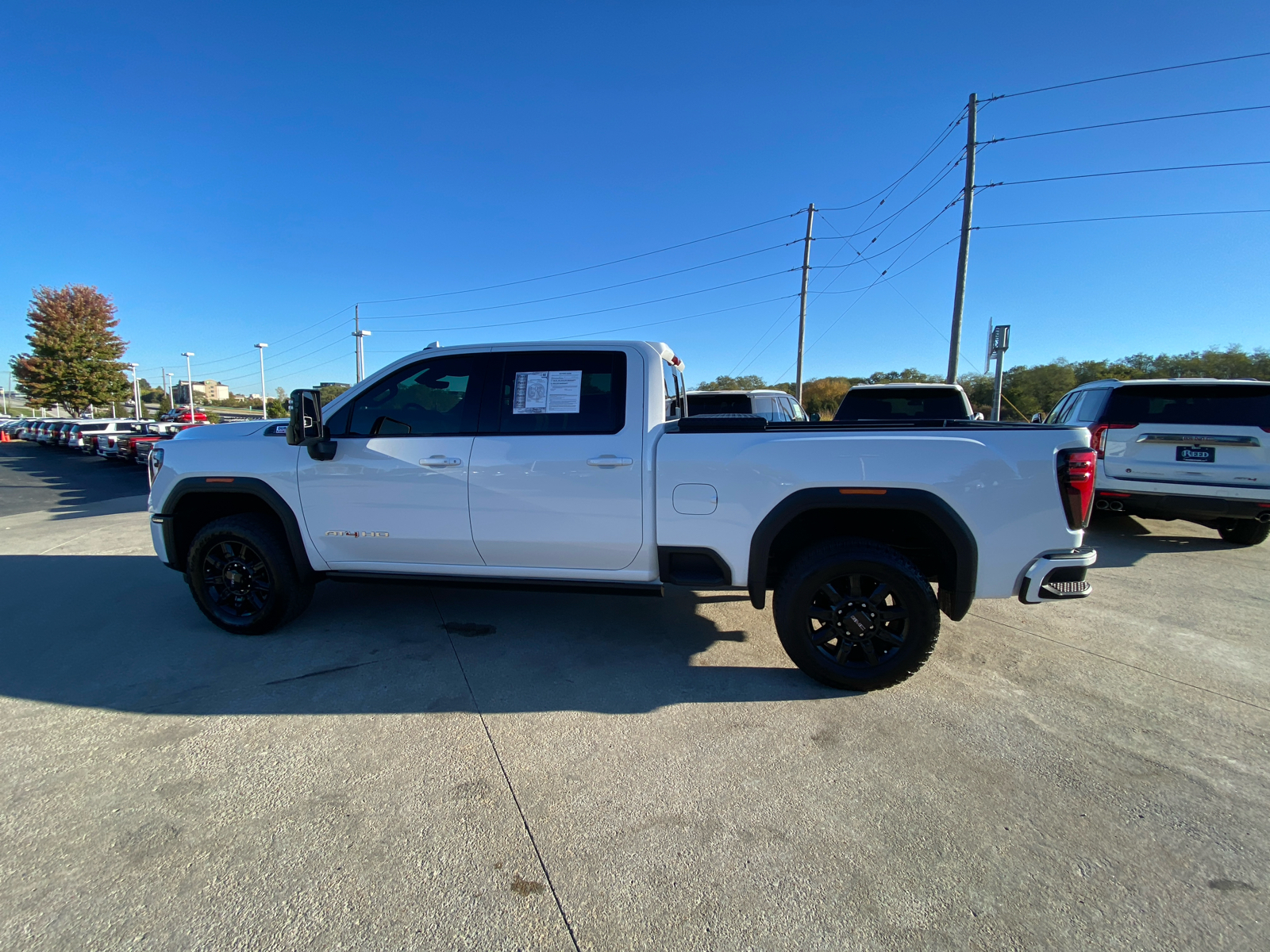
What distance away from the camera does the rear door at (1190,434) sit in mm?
5723

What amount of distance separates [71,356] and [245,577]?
49.3 metres

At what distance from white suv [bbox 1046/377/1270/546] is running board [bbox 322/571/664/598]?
5663mm

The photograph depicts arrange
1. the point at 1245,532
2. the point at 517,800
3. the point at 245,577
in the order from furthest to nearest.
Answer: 1. the point at 1245,532
2. the point at 245,577
3. the point at 517,800

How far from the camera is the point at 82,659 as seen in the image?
3691mm

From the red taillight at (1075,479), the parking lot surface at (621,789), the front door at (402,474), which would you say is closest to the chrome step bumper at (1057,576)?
the red taillight at (1075,479)

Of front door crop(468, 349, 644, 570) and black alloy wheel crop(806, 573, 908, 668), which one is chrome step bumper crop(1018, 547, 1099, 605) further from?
front door crop(468, 349, 644, 570)

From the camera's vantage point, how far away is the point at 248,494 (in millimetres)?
4098

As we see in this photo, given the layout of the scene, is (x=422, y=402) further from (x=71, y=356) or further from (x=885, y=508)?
(x=71, y=356)

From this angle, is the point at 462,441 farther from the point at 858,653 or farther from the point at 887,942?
the point at 887,942

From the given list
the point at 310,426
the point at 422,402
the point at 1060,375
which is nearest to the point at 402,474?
the point at 422,402

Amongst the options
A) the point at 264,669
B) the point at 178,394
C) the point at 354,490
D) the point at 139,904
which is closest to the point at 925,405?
the point at 354,490

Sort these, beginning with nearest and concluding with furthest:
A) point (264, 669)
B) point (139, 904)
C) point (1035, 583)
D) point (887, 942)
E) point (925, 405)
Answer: point (887, 942), point (139, 904), point (1035, 583), point (264, 669), point (925, 405)

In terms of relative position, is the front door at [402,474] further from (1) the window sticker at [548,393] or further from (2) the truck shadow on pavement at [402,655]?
(2) the truck shadow on pavement at [402,655]

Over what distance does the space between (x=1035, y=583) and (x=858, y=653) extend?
0.96m
